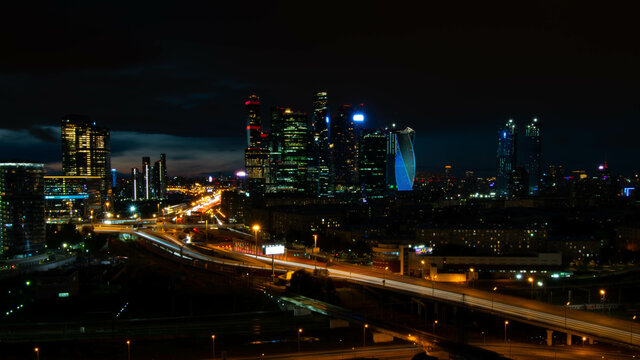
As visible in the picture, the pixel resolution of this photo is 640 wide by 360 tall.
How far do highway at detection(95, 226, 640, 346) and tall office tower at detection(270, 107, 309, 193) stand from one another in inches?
1944

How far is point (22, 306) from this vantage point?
18156 mm

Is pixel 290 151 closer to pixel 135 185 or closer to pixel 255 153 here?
pixel 255 153

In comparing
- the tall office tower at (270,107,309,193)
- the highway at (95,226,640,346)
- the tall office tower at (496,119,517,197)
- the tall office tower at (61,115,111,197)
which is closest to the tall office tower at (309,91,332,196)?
the tall office tower at (270,107,309,193)

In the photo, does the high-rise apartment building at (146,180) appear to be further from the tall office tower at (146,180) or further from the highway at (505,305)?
the highway at (505,305)

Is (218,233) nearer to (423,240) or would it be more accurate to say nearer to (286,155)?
(423,240)

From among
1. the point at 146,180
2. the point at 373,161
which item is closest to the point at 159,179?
the point at 146,180

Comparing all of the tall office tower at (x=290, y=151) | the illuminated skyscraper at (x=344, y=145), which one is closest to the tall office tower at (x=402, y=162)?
the illuminated skyscraper at (x=344, y=145)

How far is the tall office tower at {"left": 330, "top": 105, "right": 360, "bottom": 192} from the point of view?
87.9 meters

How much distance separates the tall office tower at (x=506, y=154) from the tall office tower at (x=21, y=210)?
89.2 metres

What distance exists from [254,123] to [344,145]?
52.8 feet

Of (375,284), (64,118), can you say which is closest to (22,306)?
(375,284)

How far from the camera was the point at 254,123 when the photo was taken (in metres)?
88.5

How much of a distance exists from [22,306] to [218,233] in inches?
900

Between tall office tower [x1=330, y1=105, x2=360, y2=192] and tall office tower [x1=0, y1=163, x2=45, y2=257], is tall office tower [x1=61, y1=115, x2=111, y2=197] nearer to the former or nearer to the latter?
tall office tower [x1=330, y1=105, x2=360, y2=192]
